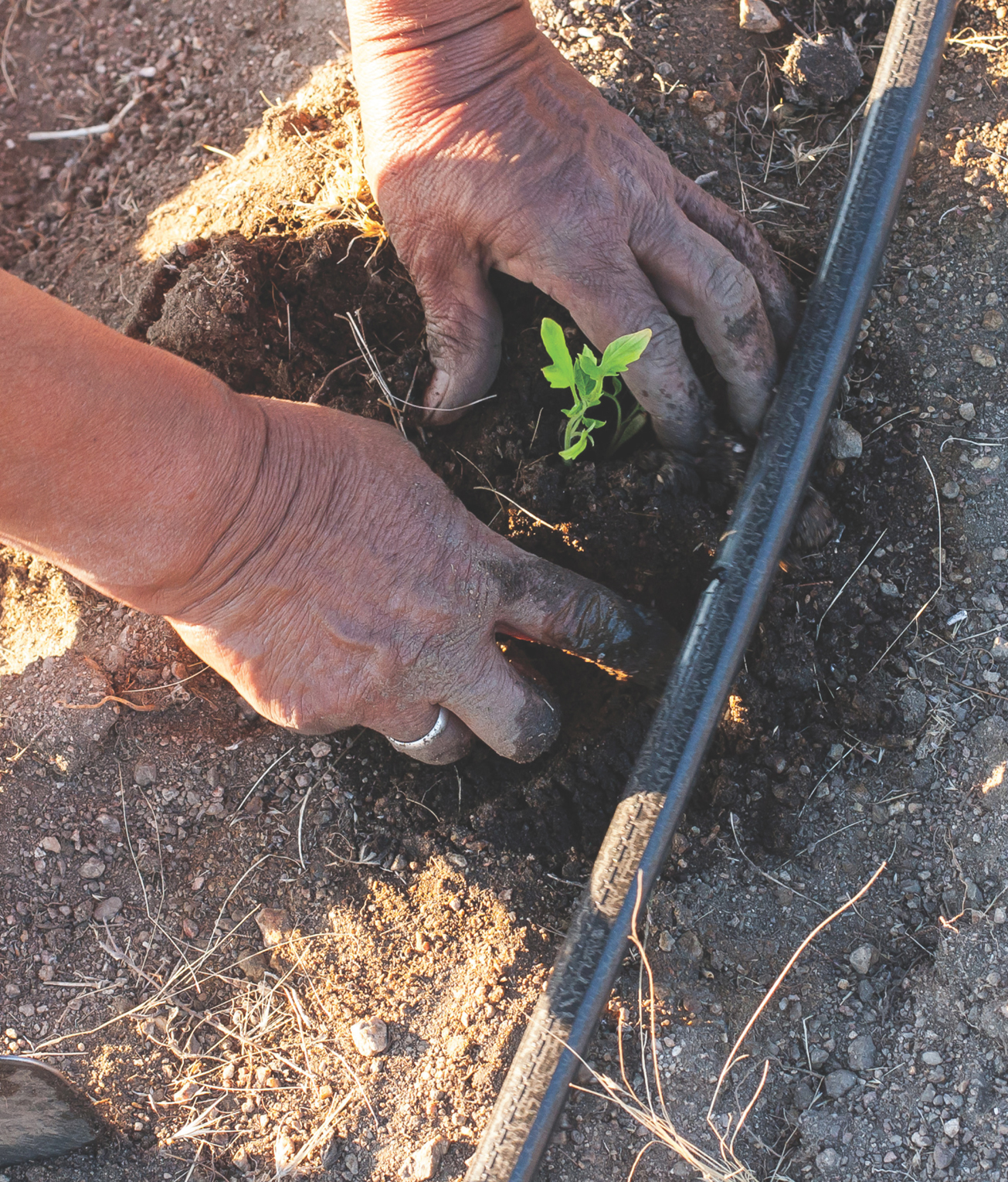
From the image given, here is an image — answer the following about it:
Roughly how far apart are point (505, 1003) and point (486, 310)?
156cm

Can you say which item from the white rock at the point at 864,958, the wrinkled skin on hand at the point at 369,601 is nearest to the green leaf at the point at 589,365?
the wrinkled skin on hand at the point at 369,601

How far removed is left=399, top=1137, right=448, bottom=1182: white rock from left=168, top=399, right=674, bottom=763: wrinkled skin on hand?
0.89 m

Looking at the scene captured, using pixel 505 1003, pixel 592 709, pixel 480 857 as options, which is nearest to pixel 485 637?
pixel 592 709

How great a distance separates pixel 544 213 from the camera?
1837mm

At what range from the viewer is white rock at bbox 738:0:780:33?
2.30m

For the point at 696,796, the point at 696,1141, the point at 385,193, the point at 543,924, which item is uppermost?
the point at 385,193

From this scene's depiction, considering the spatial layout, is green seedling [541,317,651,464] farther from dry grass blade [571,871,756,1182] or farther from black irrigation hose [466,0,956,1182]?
dry grass blade [571,871,756,1182]

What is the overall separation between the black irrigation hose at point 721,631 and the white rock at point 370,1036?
31cm

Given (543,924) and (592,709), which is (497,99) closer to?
(592,709)

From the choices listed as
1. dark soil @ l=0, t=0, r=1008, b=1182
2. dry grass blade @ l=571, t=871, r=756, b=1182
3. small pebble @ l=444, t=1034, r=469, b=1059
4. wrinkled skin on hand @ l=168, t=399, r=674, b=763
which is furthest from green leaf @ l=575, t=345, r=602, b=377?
small pebble @ l=444, t=1034, r=469, b=1059

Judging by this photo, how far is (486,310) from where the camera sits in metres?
1.99

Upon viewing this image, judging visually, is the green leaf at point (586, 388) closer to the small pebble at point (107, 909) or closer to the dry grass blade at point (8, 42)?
the small pebble at point (107, 909)

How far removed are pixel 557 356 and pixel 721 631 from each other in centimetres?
66

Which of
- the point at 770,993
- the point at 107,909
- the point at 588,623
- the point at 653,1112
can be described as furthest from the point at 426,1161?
the point at 588,623
